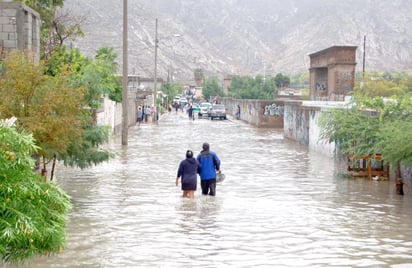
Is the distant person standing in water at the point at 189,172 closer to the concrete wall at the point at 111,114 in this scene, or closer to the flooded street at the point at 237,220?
the flooded street at the point at 237,220

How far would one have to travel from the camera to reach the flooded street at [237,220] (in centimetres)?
1178

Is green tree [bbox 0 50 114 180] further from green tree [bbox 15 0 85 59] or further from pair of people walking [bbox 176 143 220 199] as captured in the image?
green tree [bbox 15 0 85 59]

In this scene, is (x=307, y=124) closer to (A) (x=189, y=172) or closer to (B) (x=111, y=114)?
(B) (x=111, y=114)

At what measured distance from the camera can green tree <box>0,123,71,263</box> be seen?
8.15 m

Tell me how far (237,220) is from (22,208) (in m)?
7.48

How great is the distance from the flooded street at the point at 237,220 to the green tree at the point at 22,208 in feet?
8.29

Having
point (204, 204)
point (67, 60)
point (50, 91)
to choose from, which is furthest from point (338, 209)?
point (67, 60)

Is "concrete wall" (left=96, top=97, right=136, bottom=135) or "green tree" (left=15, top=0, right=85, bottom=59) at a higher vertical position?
"green tree" (left=15, top=0, right=85, bottom=59)

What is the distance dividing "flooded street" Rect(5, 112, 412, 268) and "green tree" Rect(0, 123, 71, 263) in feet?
8.29

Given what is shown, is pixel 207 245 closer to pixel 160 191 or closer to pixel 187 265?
pixel 187 265

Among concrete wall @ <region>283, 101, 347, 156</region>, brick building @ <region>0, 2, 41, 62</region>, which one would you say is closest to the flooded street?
brick building @ <region>0, 2, 41, 62</region>

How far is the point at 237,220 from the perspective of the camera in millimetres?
15297

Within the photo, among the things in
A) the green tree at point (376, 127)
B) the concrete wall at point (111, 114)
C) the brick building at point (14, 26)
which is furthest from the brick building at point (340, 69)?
the brick building at point (14, 26)

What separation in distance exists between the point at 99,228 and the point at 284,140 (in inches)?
1214
